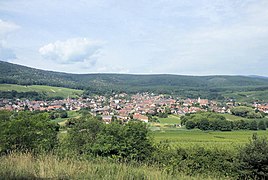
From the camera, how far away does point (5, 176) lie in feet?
11.0

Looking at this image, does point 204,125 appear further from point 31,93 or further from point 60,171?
point 31,93

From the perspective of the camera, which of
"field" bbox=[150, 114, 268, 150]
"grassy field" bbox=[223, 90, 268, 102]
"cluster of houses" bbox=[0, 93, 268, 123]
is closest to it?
"field" bbox=[150, 114, 268, 150]

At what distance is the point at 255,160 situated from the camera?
601 inches

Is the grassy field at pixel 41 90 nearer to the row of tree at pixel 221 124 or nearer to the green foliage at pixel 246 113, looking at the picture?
the row of tree at pixel 221 124

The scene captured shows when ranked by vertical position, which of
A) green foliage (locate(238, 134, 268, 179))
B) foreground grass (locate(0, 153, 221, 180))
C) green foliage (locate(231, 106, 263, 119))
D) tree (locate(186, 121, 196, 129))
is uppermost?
foreground grass (locate(0, 153, 221, 180))

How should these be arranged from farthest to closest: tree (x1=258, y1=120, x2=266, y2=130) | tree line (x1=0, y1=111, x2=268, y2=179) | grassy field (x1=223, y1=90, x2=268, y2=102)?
grassy field (x1=223, y1=90, x2=268, y2=102) → tree (x1=258, y1=120, x2=266, y2=130) → tree line (x1=0, y1=111, x2=268, y2=179)

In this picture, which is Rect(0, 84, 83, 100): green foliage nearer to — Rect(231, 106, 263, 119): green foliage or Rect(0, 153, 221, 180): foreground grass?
Rect(231, 106, 263, 119): green foliage

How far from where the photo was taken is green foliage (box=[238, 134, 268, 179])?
15133mm

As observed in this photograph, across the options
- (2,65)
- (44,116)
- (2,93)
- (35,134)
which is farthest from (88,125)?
(2,65)

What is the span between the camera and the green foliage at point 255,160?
1513 cm

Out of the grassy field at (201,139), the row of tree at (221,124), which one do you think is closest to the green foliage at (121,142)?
the grassy field at (201,139)

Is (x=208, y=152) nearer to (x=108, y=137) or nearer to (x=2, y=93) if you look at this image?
(x=108, y=137)

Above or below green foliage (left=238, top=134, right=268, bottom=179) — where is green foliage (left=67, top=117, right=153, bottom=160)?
above

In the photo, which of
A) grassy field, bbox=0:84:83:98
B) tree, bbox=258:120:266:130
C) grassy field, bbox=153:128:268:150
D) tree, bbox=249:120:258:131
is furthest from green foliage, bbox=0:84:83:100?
tree, bbox=258:120:266:130
